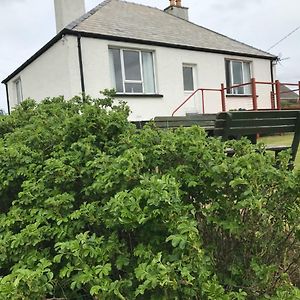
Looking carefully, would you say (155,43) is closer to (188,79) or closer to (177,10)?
(188,79)

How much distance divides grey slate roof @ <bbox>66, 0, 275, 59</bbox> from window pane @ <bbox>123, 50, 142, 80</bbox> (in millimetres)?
624

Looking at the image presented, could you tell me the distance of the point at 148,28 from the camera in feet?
48.8

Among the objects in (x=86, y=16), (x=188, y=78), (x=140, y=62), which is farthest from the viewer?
(x=188, y=78)

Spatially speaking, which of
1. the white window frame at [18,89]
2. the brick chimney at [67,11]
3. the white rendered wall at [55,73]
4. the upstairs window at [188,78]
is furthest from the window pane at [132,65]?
the white window frame at [18,89]

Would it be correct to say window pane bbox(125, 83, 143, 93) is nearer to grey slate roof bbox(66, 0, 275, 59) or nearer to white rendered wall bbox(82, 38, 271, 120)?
white rendered wall bbox(82, 38, 271, 120)

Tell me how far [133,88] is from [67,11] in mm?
4033

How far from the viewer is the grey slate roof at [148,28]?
1323 centimetres

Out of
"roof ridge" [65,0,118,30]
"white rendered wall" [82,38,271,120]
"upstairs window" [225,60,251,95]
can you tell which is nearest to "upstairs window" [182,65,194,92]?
"white rendered wall" [82,38,271,120]

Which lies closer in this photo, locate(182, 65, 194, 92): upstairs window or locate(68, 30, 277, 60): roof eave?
locate(68, 30, 277, 60): roof eave

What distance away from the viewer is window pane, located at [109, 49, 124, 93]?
13.2 meters

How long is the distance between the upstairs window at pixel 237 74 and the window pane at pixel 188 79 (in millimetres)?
1913

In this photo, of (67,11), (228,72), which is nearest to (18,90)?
(67,11)

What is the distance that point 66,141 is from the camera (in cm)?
295

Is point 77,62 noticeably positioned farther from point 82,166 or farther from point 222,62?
point 82,166
